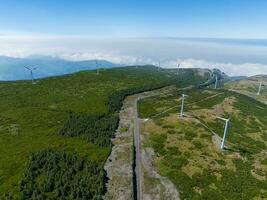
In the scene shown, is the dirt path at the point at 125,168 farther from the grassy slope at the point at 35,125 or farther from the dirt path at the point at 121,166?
the grassy slope at the point at 35,125

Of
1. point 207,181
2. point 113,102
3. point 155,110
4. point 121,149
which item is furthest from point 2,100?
point 207,181

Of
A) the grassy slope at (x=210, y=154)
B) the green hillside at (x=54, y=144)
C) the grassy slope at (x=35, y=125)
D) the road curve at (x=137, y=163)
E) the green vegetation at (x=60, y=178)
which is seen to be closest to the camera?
the green vegetation at (x=60, y=178)

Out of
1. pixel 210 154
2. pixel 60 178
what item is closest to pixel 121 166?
pixel 60 178

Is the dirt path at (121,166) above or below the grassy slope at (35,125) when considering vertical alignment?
above

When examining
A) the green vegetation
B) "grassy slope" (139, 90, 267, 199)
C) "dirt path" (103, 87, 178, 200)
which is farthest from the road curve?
the green vegetation

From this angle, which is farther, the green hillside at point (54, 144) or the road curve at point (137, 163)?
the green hillside at point (54, 144)

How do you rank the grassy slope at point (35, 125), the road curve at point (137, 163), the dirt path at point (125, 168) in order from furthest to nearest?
the grassy slope at point (35, 125) → the road curve at point (137, 163) → the dirt path at point (125, 168)

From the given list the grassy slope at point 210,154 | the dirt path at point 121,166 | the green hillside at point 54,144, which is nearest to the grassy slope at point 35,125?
the green hillside at point 54,144
